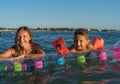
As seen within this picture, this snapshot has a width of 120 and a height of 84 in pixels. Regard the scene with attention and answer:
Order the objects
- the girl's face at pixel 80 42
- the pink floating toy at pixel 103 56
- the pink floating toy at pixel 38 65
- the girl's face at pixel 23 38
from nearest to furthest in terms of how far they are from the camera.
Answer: the pink floating toy at pixel 38 65 → the girl's face at pixel 23 38 → the pink floating toy at pixel 103 56 → the girl's face at pixel 80 42

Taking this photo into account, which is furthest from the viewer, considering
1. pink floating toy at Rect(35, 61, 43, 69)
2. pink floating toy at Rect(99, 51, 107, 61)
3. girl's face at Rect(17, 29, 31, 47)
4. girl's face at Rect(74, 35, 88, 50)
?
girl's face at Rect(74, 35, 88, 50)

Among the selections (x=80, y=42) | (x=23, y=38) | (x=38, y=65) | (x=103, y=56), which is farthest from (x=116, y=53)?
(x=23, y=38)

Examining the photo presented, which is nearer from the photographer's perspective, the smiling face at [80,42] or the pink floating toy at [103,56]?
the pink floating toy at [103,56]

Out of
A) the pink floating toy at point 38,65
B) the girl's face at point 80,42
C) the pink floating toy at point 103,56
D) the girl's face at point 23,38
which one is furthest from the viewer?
the girl's face at point 80,42

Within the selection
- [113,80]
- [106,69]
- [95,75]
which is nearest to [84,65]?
[106,69]

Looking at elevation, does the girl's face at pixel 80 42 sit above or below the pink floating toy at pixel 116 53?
above

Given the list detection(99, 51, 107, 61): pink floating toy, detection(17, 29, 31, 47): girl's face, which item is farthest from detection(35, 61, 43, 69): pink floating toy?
detection(99, 51, 107, 61): pink floating toy

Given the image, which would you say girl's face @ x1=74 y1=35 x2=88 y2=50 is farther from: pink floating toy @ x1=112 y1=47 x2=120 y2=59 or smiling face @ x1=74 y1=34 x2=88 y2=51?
pink floating toy @ x1=112 y1=47 x2=120 y2=59

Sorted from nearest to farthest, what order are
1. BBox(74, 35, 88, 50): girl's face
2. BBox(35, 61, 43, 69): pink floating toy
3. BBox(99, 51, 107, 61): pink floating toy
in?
BBox(35, 61, 43, 69): pink floating toy < BBox(99, 51, 107, 61): pink floating toy < BBox(74, 35, 88, 50): girl's face

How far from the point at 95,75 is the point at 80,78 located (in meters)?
0.42

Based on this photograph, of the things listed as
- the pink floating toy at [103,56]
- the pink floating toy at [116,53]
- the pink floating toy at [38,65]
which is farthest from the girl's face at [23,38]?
the pink floating toy at [116,53]

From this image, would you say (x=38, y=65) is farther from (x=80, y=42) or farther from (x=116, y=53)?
(x=116, y=53)

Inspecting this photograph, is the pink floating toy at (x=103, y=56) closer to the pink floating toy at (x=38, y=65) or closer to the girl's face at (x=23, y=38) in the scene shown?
the pink floating toy at (x=38, y=65)

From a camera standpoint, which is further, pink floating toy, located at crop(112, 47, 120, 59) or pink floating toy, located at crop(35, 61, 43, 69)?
pink floating toy, located at crop(112, 47, 120, 59)
